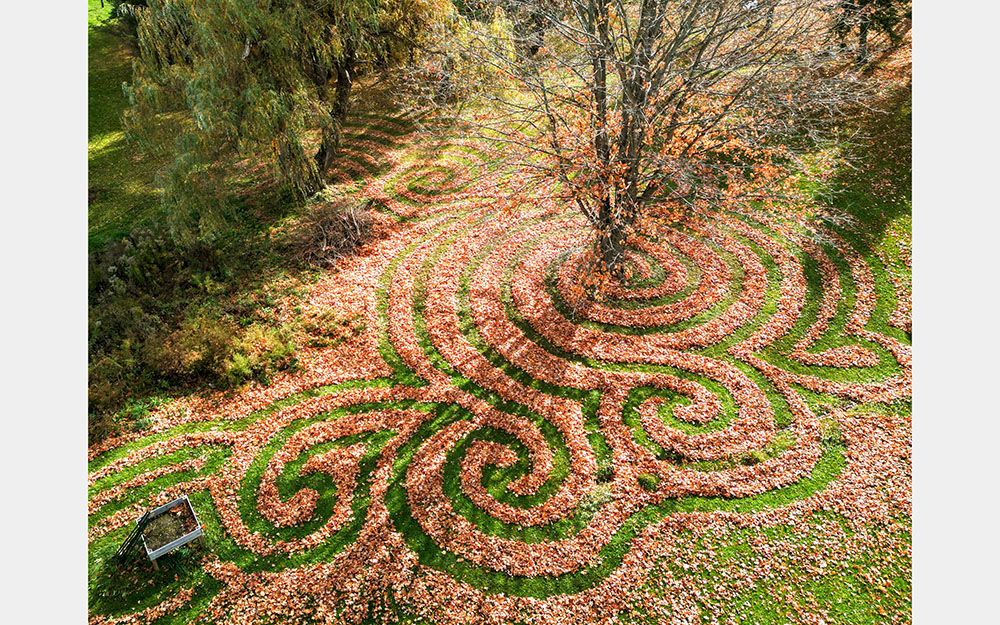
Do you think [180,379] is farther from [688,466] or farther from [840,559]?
[840,559]

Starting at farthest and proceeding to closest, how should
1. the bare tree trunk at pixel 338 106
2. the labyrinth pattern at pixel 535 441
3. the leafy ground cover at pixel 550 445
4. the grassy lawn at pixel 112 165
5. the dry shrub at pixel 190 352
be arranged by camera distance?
the grassy lawn at pixel 112 165 < the bare tree trunk at pixel 338 106 < the dry shrub at pixel 190 352 < the labyrinth pattern at pixel 535 441 < the leafy ground cover at pixel 550 445

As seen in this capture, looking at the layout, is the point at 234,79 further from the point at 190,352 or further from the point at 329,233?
the point at 190,352

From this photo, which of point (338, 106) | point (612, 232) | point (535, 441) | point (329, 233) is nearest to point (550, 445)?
point (535, 441)

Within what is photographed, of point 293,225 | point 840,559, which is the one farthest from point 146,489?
point 840,559

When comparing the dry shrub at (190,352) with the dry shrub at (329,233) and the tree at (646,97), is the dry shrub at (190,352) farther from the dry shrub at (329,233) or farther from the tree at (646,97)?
the tree at (646,97)

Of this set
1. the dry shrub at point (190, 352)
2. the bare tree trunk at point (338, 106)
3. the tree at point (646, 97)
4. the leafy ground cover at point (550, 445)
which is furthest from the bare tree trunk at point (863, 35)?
the dry shrub at point (190, 352)

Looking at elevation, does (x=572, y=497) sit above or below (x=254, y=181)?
below
